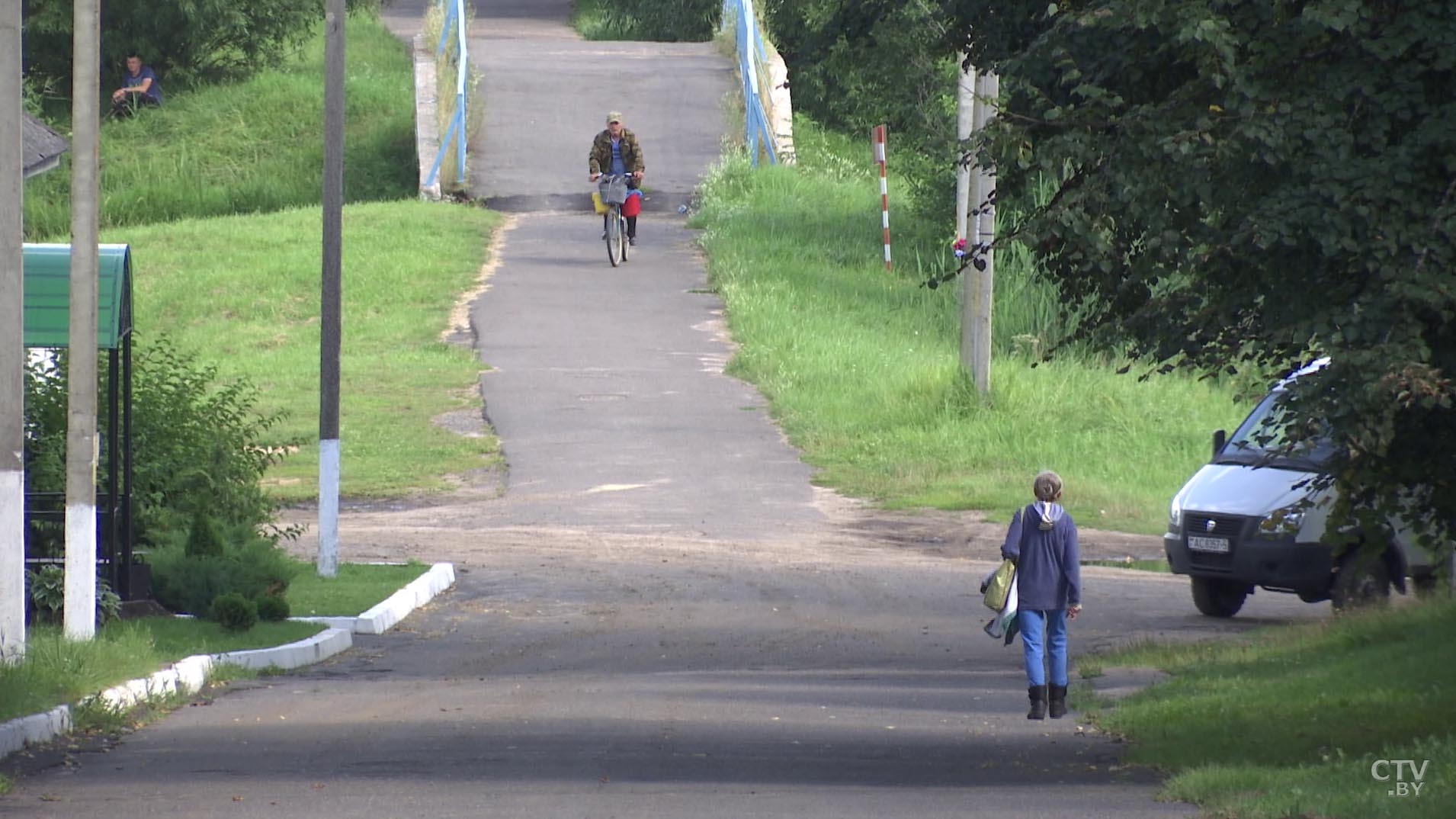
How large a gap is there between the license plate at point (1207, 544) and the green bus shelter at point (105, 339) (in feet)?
23.9

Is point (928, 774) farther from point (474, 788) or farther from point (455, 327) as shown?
point (455, 327)

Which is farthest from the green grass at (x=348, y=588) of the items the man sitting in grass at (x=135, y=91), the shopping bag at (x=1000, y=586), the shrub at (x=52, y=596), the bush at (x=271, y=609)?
the man sitting in grass at (x=135, y=91)

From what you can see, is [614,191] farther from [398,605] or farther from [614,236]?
[398,605]

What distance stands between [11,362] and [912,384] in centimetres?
1499

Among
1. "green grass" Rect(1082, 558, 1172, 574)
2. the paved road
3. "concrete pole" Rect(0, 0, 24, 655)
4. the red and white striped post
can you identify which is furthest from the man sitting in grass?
"concrete pole" Rect(0, 0, 24, 655)

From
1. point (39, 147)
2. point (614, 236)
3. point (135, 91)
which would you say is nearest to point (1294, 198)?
point (39, 147)

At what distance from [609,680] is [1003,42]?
13.5 feet

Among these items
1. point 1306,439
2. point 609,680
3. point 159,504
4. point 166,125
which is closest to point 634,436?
point 159,504

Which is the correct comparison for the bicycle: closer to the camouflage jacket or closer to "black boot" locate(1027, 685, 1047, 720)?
the camouflage jacket

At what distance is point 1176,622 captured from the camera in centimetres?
1456

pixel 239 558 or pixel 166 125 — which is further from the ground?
pixel 166 125

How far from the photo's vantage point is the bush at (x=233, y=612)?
12500mm

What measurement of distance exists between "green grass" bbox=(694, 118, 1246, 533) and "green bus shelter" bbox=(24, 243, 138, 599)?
7.41 m

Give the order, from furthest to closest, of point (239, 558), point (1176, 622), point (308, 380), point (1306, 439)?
point (308, 380) < point (1176, 622) < point (239, 558) < point (1306, 439)
